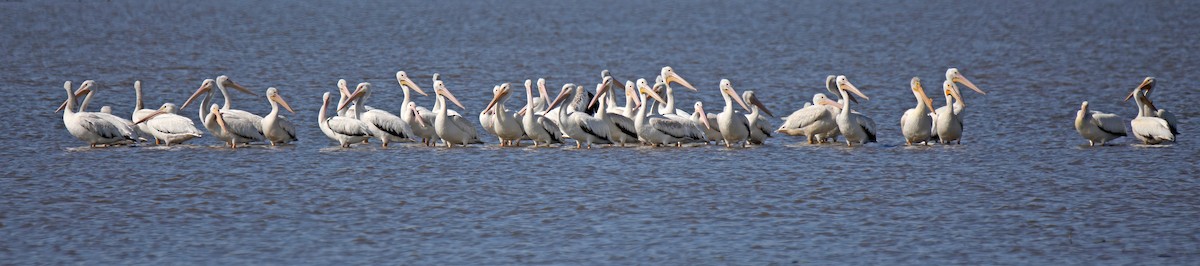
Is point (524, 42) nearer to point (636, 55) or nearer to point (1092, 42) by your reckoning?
point (636, 55)

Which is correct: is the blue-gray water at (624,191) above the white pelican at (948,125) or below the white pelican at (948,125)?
below

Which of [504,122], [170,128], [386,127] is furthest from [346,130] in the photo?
[170,128]

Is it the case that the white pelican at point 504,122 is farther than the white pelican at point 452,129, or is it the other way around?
the white pelican at point 504,122

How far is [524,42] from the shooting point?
3891 cm

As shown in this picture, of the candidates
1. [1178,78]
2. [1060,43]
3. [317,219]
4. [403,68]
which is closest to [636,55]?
[403,68]

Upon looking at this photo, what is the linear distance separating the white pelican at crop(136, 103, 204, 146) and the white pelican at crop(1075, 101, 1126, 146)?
6.84 meters

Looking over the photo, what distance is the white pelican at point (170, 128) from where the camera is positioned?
14.4 meters

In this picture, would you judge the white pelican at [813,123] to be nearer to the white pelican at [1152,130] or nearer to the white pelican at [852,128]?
the white pelican at [852,128]

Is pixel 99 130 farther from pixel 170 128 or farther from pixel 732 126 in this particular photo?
pixel 732 126

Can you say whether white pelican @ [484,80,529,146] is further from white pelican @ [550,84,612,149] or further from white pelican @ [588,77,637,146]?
white pelican @ [588,77,637,146]

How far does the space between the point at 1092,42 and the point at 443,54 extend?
1298cm

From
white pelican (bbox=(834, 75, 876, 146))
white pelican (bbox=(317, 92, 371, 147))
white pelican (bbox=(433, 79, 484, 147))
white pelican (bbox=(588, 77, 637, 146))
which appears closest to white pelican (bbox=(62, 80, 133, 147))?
white pelican (bbox=(317, 92, 371, 147))

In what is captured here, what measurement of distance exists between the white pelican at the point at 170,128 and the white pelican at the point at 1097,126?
22.4 feet

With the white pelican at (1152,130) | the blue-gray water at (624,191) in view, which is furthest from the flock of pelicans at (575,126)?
the blue-gray water at (624,191)
